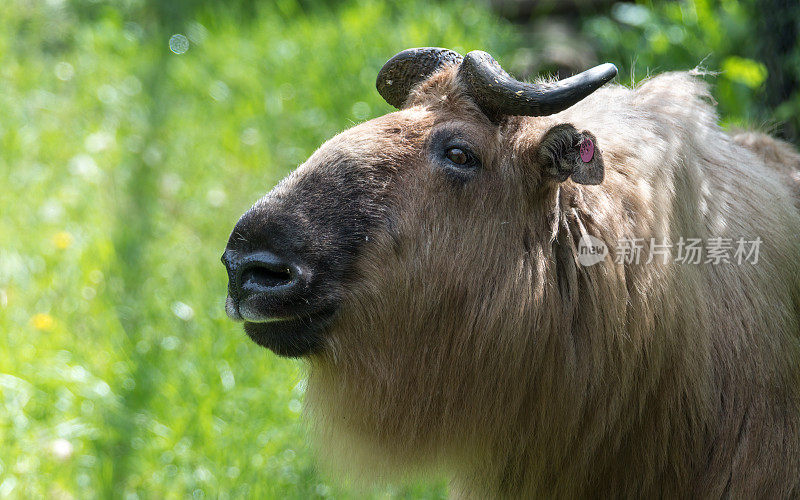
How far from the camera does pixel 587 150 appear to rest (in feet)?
9.25

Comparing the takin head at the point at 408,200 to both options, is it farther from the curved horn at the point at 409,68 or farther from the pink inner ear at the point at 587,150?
the curved horn at the point at 409,68

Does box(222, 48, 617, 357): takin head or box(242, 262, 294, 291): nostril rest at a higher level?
box(222, 48, 617, 357): takin head

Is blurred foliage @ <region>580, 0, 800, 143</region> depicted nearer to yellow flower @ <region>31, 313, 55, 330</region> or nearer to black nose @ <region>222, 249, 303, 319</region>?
black nose @ <region>222, 249, 303, 319</region>

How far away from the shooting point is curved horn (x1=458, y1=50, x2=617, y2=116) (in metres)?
2.82

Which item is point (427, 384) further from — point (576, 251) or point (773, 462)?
point (773, 462)

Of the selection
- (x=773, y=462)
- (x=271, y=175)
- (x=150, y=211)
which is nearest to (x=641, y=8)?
(x=271, y=175)

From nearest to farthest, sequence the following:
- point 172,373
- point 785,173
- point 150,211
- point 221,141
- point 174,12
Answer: point 785,173 < point 172,373 < point 150,211 < point 221,141 < point 174,12

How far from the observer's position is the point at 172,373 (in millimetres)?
4844

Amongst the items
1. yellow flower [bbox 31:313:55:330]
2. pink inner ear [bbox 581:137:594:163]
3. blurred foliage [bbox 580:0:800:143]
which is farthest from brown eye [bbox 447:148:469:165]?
yellow flower [bbox 31:313:55:330]

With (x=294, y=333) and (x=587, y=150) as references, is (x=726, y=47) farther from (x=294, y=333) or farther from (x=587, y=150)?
(x=294, y=333)

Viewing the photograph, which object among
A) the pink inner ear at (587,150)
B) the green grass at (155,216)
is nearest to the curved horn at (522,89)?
Answer: the pink inner ear at (587,150)

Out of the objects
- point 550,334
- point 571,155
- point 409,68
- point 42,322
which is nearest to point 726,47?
point 409,68

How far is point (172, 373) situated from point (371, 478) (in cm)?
194

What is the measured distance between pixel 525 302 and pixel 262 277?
831 millimetres
